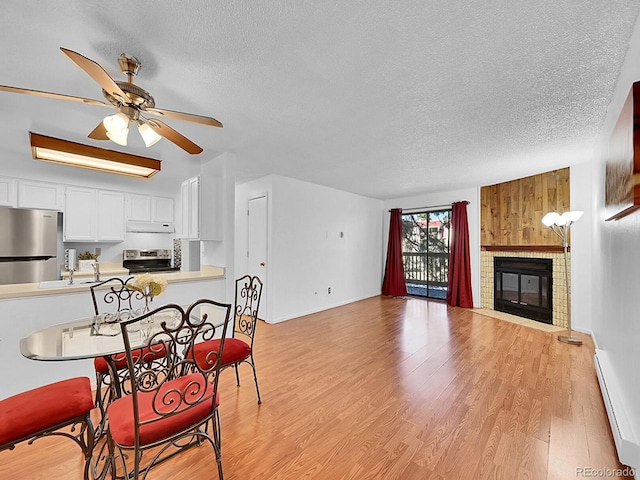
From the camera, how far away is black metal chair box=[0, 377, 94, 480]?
120 centimetres

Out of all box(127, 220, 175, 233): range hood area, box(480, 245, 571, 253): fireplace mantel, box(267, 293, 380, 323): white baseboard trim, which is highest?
box(127, 220, 175, 233): range hood area

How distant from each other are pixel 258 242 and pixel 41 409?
354cm

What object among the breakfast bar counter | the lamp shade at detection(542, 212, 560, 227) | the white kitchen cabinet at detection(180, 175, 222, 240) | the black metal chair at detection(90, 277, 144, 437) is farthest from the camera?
the lamp shade at detection(542, 212, 560, 227)

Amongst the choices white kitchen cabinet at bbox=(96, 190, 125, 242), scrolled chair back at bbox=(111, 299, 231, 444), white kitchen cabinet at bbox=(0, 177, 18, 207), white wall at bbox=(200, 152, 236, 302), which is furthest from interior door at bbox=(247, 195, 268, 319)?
white kitchen cabinet at bbox=(0, 177, 18, 207)

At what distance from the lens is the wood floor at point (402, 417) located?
1608 mm

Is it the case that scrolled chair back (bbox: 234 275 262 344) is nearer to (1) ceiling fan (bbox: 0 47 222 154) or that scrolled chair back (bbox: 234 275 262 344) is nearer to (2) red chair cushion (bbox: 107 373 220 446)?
(2) red chair cushion (bbox: 107 373 220 446)

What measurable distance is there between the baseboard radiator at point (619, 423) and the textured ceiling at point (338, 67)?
2212 millimetres

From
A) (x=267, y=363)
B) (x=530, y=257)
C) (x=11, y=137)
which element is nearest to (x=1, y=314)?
(x=11, y=137)

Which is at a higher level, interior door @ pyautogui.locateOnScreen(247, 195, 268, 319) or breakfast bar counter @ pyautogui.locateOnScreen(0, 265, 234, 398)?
interior door @ pyautogui.locateOnScreen(247, 195, 268, 319)

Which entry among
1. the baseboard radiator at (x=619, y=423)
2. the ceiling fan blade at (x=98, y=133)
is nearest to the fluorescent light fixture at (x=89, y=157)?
the ceiling fan blade at (x=98, y=133)

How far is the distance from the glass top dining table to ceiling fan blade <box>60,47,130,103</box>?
126 cm

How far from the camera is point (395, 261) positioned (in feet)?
21.6

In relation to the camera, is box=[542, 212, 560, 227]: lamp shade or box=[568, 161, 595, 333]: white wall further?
box=[568, 161, 595, 333]: white wall

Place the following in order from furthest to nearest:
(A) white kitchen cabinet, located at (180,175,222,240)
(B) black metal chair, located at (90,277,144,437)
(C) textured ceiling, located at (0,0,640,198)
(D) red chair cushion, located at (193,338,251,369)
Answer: (A) white kitchen cabinet, located at (180,175,222,240) < (D) red chair cushion, located at (193,338,251,369) < (B) black metal chair, located at (90,277,144,437) < (C) textured ceiling, located at (0,0,640,198)
